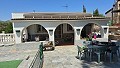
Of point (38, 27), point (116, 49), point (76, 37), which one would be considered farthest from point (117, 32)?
point (116, 49)

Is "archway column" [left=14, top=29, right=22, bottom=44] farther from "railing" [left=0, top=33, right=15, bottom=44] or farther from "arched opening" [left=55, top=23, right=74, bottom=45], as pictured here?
"arched opening" [left=55, top=23, right=74, bottom=45]

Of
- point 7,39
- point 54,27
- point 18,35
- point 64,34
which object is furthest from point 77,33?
point 7,39

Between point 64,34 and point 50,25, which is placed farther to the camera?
point 64,34

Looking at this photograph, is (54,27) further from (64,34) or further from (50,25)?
(64,34)

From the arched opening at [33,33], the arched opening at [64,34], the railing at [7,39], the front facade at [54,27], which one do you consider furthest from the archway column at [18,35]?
the arched opening at [64,34]

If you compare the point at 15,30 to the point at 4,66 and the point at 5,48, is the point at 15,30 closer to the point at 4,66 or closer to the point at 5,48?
the point at 5,48

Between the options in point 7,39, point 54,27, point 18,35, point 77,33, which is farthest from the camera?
point 77,33

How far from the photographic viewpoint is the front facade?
1905cm

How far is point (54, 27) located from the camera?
65.0ft

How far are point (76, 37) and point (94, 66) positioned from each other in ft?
34.5

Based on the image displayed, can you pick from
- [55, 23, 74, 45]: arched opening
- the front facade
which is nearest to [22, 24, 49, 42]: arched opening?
the front facade

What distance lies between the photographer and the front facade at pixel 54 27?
1905 cm

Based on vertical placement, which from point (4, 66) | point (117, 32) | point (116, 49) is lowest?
point (4, 66)

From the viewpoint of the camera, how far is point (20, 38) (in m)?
18.9
